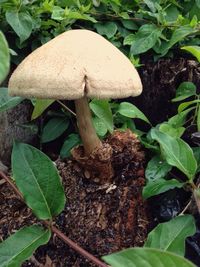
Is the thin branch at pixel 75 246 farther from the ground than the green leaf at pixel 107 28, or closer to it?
closer to it

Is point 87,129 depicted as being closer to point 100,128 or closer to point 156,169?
point 100,128

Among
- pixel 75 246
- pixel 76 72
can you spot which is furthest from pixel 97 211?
pixel 76 72

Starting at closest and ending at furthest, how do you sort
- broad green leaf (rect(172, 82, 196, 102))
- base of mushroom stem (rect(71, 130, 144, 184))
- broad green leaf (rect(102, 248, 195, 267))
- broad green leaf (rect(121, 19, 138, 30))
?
broad green leaf (rect(102, 248, 195, 267))
base of mushroom stem (rect(71, 130, 144, 184))
broad green leaf (rect(172, 82, 196, 102))
broad green leaf (rect(121, 19, 138, 30))

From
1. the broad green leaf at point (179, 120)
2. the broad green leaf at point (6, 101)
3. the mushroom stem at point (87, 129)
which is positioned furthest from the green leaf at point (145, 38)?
the broad green leaf at point (6, 101)

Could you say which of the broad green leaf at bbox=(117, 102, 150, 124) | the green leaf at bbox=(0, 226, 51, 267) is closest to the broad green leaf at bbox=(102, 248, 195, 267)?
the green leaf at bbox=(0, 226, 51, 267)

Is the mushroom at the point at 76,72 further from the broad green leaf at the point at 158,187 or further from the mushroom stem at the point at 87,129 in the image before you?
the broad green leaf at the point at 158,187

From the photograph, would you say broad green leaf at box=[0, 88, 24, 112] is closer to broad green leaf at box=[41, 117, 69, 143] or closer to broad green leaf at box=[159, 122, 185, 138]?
broad green leaf at box=[41, 117, 69, 143]
